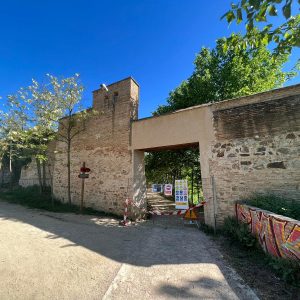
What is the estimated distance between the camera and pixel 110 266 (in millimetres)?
4039

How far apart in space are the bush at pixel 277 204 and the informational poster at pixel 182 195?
236 cm

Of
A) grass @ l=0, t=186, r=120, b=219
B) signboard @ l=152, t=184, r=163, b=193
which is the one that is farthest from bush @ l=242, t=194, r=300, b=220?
signboard @ l=152, t=184, r=163, b=193

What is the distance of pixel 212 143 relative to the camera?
746cm

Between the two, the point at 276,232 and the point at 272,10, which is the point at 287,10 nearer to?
the point at 272,10

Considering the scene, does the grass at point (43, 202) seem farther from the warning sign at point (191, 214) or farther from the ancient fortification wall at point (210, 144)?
the warning sign at point (191, 214)

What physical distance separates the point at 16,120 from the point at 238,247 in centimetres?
1318

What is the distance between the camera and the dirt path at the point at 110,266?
3.15m

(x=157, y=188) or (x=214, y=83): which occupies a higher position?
(x=214, y=83)

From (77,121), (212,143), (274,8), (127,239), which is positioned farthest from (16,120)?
(274,8)

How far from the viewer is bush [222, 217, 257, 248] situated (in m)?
5.18

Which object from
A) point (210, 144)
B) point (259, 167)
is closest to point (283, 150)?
point (259, 167)

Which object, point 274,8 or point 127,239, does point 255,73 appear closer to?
point 274,8

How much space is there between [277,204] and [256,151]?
1.79m

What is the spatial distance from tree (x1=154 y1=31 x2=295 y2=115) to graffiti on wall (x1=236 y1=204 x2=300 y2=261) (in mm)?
8736
